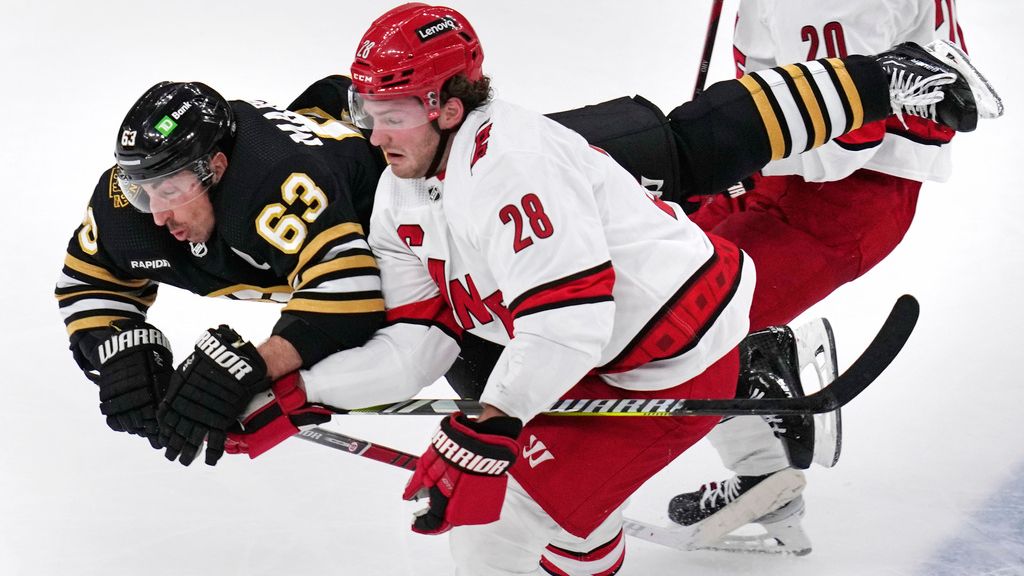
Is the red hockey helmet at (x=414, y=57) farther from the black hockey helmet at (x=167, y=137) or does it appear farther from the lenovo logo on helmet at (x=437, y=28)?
the black hockey helmet at (x=167, y=137)

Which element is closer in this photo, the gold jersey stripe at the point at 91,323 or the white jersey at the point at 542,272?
the white jersey at the point at 542,272

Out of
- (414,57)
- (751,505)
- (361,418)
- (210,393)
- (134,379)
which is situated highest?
(414,57)

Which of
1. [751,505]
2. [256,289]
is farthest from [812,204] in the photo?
[256,289]

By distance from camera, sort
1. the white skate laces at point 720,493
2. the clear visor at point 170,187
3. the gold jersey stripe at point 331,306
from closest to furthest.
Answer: the gold jersey stripe at point 331,306 < the clear visor at point 170,187 < the white skate laces at point 720,493

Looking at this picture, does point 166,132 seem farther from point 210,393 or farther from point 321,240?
point 210,393

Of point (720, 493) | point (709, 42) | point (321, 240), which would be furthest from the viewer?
point (709, 42)

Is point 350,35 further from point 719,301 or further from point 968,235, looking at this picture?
point 719,301

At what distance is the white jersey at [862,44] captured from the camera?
3207 mm

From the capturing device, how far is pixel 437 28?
2.47m

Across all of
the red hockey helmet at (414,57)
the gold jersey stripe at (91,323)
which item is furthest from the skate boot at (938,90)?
the gold jersey stripe at (91,323)

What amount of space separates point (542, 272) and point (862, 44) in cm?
140

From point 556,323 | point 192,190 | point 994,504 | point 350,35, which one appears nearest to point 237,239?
point 192,190

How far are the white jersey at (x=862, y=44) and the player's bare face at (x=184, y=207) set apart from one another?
60.0 inches

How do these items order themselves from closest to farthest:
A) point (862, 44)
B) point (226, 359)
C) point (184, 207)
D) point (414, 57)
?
point (414, 57) → point (226, 359) → point (184, 207) → point (862, 44)
